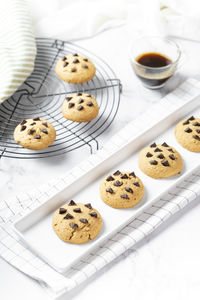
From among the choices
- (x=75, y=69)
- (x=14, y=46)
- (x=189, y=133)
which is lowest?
(x=189, y=133)

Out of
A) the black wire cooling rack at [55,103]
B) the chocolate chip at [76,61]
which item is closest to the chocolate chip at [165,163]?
the black wire cooling rack at [55,103]

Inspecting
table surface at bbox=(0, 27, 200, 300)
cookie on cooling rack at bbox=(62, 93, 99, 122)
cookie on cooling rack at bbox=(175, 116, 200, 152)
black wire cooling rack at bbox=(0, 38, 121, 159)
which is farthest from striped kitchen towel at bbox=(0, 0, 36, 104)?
cookie on cooling rack at bbox=(175, 116, 200, 152)

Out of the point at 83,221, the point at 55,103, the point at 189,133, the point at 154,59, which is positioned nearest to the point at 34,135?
the point at 55,103

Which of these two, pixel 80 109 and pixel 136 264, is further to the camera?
pixel 80 109

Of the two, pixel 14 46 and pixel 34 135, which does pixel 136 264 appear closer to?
pixel 34 135

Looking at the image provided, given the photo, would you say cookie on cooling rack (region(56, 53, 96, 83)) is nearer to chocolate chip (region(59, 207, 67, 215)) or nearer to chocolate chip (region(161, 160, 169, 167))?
chocolate chip (region(161, 160, 169, 167))

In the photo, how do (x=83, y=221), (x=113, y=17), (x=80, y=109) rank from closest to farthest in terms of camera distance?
(x=83, y=221) < (x=80, y=109) < (x=113, y=17)

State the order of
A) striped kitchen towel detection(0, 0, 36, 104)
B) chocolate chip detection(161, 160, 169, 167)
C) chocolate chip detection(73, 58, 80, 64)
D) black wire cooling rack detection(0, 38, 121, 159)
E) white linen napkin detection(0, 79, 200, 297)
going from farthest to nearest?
chocolate chip detection(73, 58, 80, 64), striped kitchen towel detection(0, 0, 36, 104), black wire cooling rack detection(0, 38, 121, 159), chocolate chip detection(161, 160, 169, 167), white linen napkin detection(0, 79, 200, 297)
